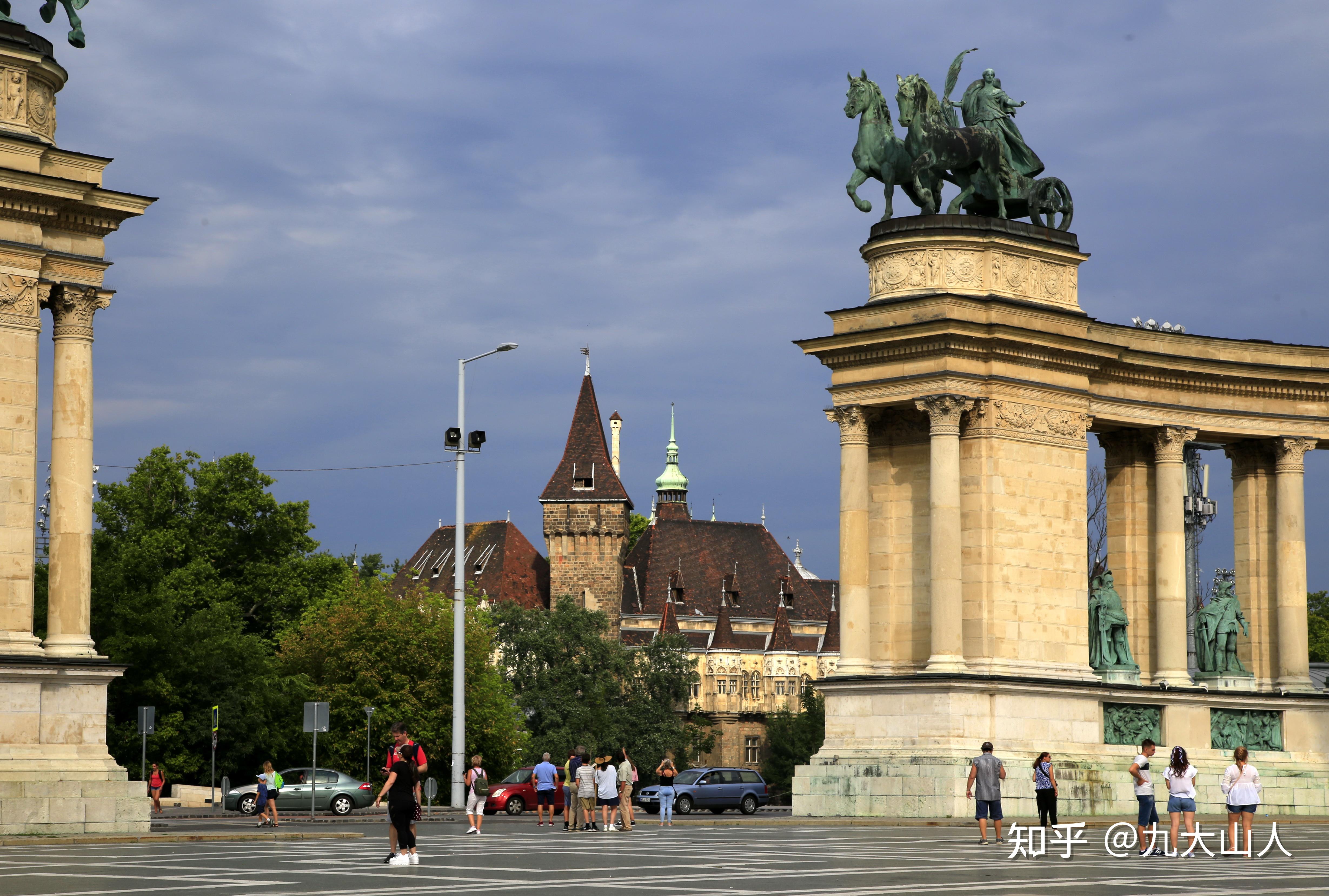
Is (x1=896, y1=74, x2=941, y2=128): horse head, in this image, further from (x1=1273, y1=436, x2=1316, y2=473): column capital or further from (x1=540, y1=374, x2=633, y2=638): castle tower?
(x1=540, y1=374, x2=633, y2=638): castle tower

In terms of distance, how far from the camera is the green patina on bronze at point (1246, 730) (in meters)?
43.7

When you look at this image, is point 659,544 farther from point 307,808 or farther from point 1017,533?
point 1017,533

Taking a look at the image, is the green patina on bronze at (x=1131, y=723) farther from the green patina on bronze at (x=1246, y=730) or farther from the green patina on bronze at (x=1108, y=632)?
the green patina on bronze at (x=1246, y=730)

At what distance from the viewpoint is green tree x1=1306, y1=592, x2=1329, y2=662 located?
102 meters

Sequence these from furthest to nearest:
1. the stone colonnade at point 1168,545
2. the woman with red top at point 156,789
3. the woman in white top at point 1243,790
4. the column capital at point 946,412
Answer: the woman with red top at point 156,789
the stone colonnade at point 1168,545
the column capital at point 946,412
the woman in white top at point 1243,790

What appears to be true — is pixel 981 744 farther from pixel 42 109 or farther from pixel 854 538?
pixel 42 109

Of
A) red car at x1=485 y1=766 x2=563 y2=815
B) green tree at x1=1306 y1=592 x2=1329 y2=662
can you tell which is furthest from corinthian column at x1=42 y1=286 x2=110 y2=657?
green tree at x1=1306 y1=592 x2=1329 y2=662

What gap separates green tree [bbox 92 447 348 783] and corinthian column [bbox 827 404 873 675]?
28447 mm

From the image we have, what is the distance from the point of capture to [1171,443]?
44.2 meters

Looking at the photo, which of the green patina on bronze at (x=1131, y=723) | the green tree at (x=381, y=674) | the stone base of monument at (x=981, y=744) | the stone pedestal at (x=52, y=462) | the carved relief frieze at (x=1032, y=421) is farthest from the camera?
the green tree at (x=381, y=674)

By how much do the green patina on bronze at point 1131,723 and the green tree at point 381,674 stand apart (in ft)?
128

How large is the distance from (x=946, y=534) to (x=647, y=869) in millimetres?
19041

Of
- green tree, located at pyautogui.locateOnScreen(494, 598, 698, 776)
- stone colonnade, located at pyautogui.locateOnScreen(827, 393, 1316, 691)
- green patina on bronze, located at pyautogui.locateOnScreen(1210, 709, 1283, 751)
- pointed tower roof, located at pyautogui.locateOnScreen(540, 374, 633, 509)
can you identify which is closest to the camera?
stone colonnade, located at pyautogui.locateOnScreen(827, 393, 1316, 691)

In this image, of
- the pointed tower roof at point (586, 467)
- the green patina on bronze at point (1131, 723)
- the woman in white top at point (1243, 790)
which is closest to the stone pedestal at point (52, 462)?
the woman in white top at point (1243, 790)
